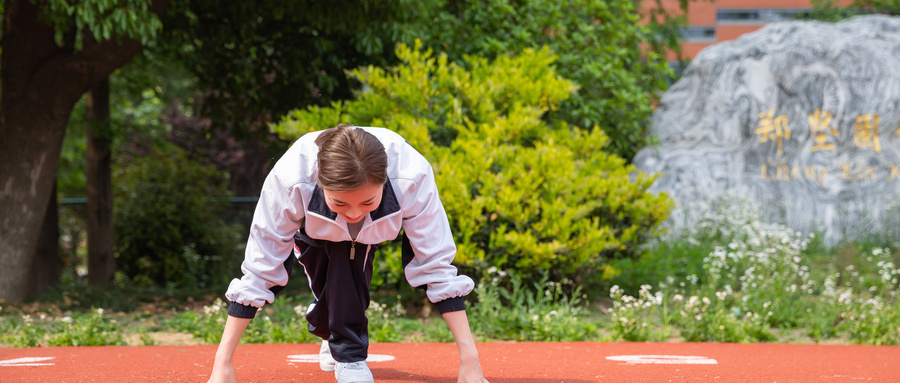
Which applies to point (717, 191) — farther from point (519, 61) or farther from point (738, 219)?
point (519, 61)

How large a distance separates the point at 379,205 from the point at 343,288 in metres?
0.41

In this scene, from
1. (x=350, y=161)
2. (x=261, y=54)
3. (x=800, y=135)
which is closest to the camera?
(x=350, y=161)

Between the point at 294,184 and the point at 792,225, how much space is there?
24.5 feet

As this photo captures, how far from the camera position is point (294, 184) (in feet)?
8.87

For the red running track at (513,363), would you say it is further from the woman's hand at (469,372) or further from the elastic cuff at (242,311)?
the elastic cuff at (242,311)

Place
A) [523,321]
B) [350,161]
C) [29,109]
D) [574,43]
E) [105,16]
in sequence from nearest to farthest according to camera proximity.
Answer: [350,161]
[523,321]
[105,16]
[29,109]
[574,43]

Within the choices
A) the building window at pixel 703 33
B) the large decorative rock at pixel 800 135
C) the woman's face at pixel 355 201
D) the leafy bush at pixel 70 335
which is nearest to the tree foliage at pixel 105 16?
the leafy bush at pixel 70 335

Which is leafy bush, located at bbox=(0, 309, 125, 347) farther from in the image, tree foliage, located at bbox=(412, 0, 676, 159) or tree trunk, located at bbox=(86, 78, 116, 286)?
tree foliage, located at bbox=(412, 0, 676, 159)

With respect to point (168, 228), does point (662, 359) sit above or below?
above

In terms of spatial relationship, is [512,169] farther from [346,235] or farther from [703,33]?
[703,33]

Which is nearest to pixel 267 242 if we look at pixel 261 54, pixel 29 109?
pixel 29 109

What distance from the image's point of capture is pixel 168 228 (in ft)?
33.8

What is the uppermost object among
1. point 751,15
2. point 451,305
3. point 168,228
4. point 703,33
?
point 751,15

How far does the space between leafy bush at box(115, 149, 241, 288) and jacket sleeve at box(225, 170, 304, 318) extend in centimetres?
758
